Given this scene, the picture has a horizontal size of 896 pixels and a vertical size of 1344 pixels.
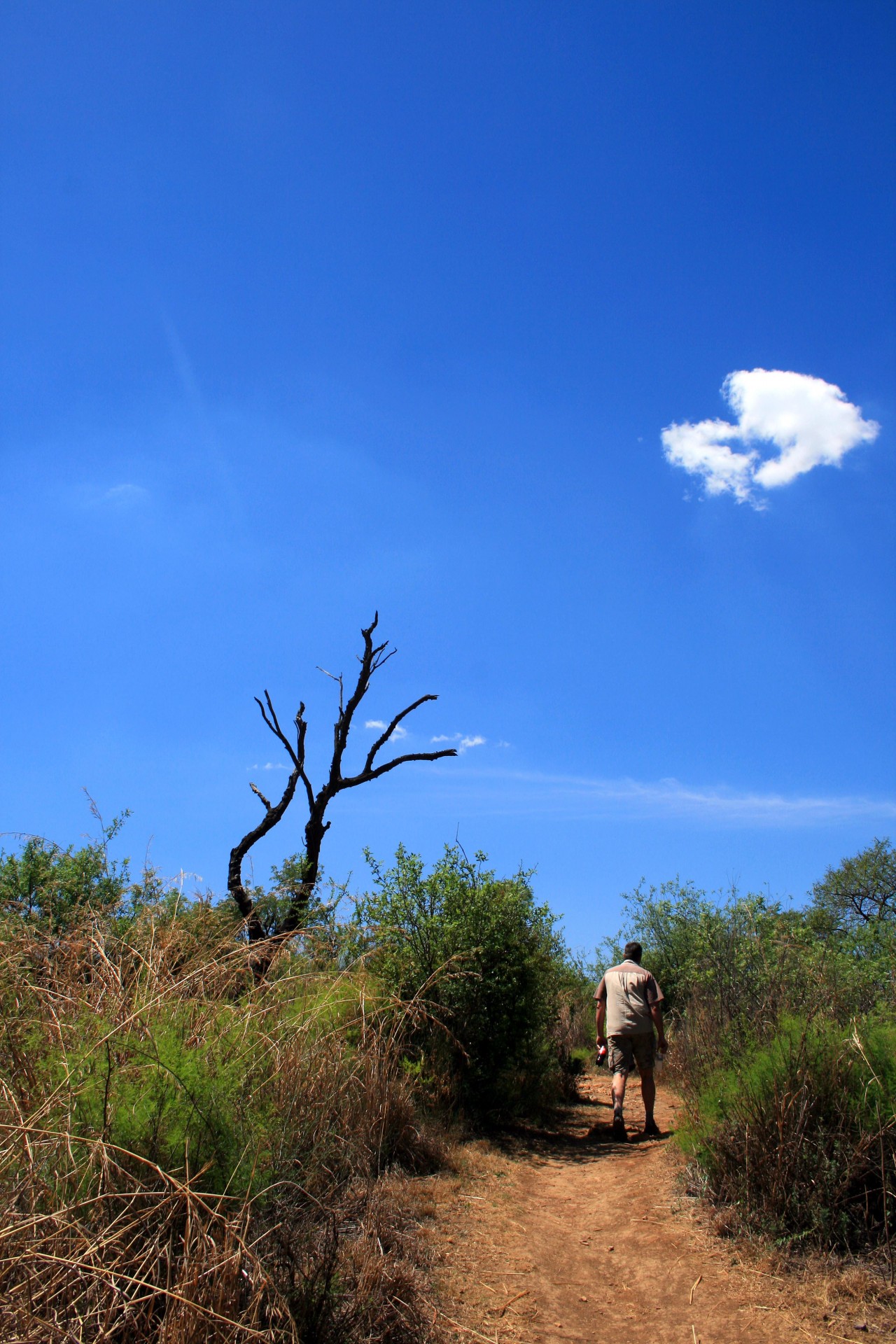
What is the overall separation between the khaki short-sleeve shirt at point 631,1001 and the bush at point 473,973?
0.86m

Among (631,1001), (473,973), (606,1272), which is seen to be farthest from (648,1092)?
(606,1272)

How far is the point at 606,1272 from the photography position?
15.9ft

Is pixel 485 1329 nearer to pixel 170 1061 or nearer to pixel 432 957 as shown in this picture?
pixel 170 1061

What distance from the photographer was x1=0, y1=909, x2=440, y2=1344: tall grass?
2742mm

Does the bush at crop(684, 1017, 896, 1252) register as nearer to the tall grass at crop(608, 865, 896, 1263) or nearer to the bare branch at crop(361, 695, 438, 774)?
the tall grass at crop(608, 865, 896, 1263)

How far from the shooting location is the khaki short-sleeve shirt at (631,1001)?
8.20 metres

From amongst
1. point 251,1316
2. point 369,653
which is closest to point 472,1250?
point 251,1316

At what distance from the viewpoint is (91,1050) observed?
10.7 ft

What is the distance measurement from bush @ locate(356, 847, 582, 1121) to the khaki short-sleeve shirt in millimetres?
861

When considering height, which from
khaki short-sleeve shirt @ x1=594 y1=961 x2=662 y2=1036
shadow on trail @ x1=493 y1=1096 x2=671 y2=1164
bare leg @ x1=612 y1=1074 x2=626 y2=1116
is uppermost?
khaki short-sleeve shirt @ x1=594 y1=961 x2=662 y2=1036

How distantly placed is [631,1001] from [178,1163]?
19.4 feet

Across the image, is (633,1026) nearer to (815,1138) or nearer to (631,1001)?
(631,1001)

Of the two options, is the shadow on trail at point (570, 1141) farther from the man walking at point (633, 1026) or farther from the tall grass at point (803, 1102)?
the tall grass at point (803, 1102)

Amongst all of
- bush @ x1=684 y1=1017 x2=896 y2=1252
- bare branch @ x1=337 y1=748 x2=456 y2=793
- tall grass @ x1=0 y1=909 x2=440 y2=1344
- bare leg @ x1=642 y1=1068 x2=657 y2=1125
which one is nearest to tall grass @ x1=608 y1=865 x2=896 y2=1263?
bush @ x1=684 y1=1017 x2=896 y2=1252
